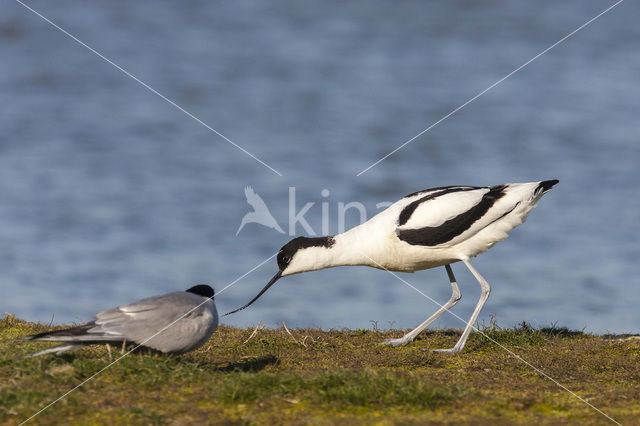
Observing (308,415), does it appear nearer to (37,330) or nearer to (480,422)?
(480,422)

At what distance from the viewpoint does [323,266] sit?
872 cm

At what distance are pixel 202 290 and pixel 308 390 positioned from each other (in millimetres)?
2030

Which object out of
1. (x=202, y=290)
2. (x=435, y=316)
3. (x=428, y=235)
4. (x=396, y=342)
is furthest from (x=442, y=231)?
(x=202, y=290)

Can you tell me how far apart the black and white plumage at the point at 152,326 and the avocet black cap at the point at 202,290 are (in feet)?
1.58

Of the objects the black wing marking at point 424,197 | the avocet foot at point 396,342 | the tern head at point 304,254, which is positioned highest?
the black wing marking at point 424,197

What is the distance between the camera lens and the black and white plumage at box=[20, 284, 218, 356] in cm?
561

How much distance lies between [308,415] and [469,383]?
1.96 m

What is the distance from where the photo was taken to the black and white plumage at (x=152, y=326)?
18.4 feet

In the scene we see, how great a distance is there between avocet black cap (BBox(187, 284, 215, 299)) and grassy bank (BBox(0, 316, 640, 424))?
654 mm

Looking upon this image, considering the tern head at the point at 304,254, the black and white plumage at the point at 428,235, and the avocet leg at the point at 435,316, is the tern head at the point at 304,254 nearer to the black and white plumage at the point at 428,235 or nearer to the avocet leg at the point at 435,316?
the black and white plumage at the point at 428,235

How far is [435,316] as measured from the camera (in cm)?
862

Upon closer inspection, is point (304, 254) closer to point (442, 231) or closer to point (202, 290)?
point (442, 231)

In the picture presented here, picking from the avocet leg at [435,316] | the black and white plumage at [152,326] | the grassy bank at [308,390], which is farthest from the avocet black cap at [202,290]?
the avocet leg at [435,316]

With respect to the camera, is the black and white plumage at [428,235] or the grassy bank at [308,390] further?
the black and white plumage at [428,235]
